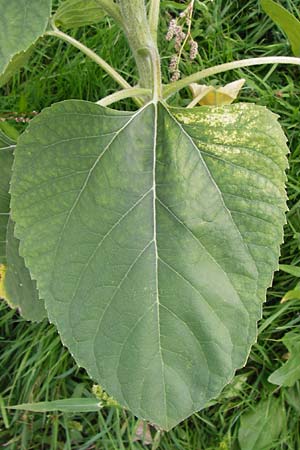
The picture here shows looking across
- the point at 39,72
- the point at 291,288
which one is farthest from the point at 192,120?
the point at 39,72

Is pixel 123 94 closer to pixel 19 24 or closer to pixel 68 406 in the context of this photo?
pixel 19 24

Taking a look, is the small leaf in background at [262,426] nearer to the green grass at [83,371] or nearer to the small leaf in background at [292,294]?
the green grass at [83,371]

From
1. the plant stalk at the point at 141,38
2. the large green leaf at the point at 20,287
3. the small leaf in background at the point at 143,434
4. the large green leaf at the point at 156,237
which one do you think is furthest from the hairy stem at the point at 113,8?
the small leaf in background at the point at 143,434

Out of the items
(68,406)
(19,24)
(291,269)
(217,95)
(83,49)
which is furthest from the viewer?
(291,269)

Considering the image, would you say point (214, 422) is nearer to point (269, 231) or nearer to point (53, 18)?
point (269, 231)

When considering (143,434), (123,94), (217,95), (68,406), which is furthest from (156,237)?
(143,434)

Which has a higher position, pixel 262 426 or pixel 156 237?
pixel 156 237
